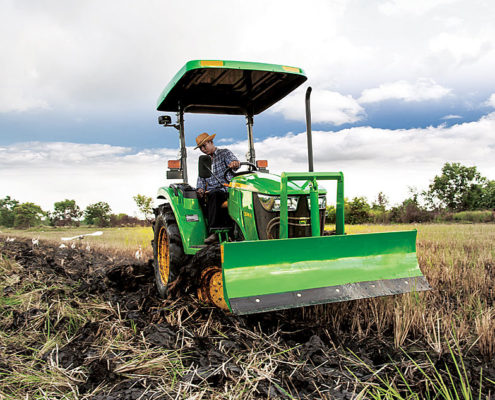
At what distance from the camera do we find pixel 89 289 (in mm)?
5488

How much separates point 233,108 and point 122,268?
2667 mm

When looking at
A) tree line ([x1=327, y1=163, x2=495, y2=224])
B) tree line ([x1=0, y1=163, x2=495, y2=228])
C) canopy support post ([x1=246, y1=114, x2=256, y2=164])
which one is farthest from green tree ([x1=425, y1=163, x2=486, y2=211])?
canopy support post ([x1=246, y1=114, x2=256, y2=164])

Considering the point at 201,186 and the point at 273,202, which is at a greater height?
the point at 201,186

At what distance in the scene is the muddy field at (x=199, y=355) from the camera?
278 cm

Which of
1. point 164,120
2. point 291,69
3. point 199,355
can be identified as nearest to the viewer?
point 199,355

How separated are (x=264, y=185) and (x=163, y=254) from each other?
2.18 m

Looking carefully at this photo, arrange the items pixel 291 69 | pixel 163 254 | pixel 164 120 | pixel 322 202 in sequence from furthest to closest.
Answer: pixel 163 254
pixel 164 120
pixel 291 69
pixel 322 202

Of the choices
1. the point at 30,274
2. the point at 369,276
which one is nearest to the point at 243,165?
the point at 369,276

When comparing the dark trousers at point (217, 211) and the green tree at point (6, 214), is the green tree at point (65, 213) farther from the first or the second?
the dark trousers at point (217, 211)

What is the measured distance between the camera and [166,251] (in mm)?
5730

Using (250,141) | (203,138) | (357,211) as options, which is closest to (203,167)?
(203,138)

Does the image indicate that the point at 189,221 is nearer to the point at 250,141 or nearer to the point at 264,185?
the point at 264,185

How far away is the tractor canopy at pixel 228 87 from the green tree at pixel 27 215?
60.7 feet

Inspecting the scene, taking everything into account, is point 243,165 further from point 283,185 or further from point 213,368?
point 213,368
